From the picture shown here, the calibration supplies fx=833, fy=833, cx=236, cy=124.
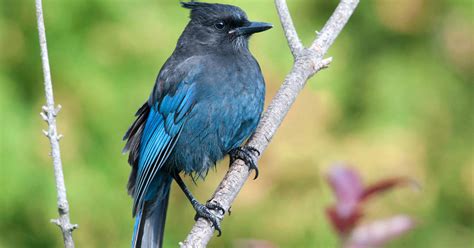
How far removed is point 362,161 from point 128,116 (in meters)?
1.42

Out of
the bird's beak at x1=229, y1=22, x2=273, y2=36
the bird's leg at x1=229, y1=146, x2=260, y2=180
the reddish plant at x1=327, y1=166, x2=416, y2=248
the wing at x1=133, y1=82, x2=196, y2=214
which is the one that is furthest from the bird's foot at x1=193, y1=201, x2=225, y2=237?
the reddish plant at x1=327, y1=166, x2=416, y2=248

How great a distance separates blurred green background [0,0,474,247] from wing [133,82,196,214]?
0.67 metres

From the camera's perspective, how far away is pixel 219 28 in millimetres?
4246

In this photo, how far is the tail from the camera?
391 cm

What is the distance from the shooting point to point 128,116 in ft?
15.5

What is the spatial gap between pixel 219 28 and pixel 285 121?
103 centimetres

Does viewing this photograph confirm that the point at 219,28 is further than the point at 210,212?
Yes

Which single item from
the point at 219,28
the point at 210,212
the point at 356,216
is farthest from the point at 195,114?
the point at 356,216

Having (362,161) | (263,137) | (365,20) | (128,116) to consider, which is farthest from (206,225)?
(365,20)

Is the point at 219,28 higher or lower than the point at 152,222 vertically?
higher

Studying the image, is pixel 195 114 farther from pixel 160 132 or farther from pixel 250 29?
pixel 250 29

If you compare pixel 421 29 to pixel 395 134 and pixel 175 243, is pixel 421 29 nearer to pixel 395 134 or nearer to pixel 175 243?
pixel 395 134

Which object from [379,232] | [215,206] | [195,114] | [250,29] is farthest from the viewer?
[250,29]

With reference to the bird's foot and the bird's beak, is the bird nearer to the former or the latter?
the bird's beak
